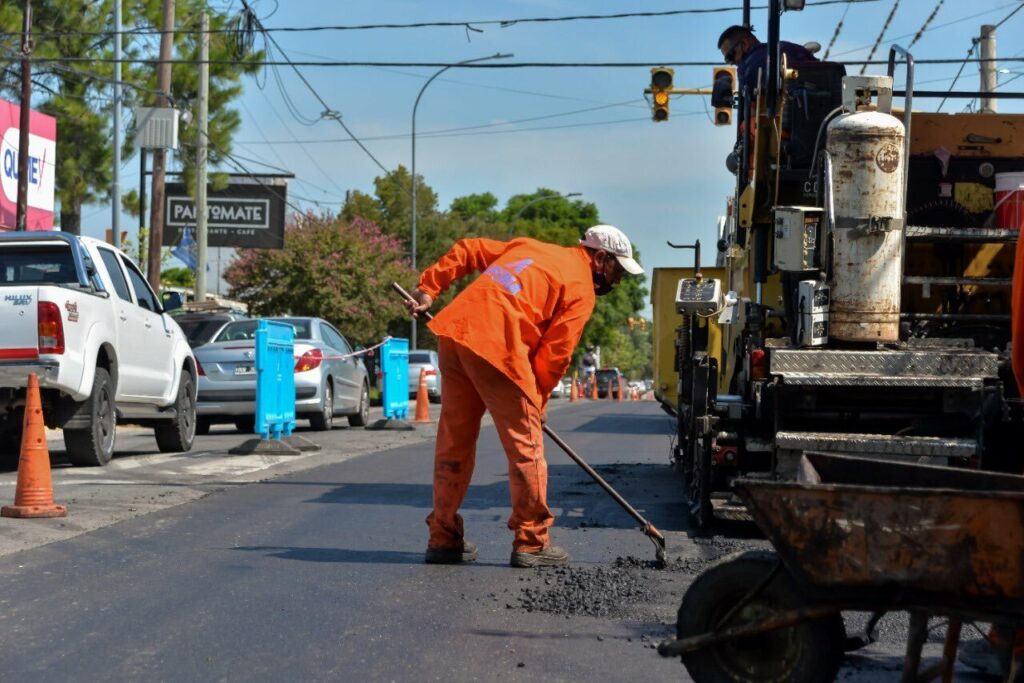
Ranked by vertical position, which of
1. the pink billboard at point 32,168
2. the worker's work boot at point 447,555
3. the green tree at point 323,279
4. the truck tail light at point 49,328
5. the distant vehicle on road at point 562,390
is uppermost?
the pink billboard at point 32,168

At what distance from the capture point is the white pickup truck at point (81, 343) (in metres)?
11.3

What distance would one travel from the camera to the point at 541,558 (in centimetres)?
729

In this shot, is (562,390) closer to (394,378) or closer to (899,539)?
(394,378)

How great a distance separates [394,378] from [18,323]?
979cm

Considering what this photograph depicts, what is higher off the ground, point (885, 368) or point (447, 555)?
point (885, 368)

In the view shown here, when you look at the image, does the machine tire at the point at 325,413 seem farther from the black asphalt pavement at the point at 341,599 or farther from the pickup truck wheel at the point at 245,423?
the black asphalt pavement at the point at 341,599

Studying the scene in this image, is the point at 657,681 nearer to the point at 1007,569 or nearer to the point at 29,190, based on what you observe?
the point at 1007,569

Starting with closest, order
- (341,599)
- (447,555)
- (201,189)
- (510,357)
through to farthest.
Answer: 1. (341,599)
2. (510,357)
3. (447,555)
4. (201,189)

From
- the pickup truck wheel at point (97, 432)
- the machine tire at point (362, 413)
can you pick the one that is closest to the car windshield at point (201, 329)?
the machine tire at point (362, 413)

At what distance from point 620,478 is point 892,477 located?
794 cm

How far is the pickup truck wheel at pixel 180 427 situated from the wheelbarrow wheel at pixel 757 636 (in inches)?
424

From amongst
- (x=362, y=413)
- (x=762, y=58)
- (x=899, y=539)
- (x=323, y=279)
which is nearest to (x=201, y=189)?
(x=323, y=279)

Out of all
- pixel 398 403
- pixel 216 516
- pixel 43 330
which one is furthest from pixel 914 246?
pixel 398 403

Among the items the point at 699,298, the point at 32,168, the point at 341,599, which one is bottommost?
the point at 341,599
